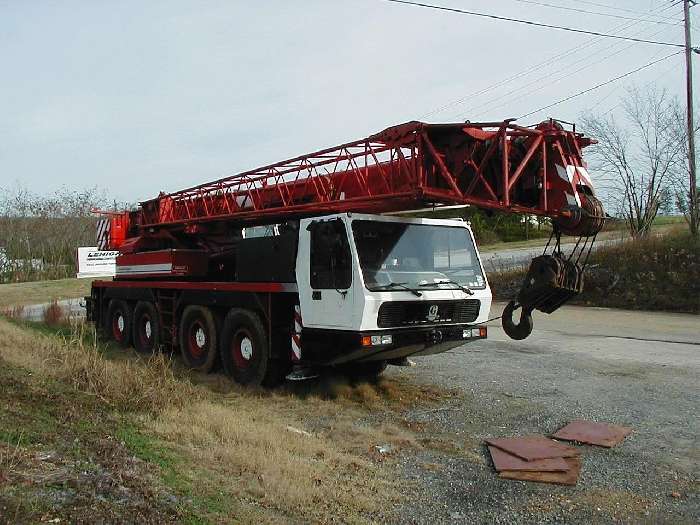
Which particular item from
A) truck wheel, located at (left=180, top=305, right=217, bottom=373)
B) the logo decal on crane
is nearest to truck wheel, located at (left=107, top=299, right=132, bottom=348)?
truck wheel, located at (left=180, top=305, right=217, bottom=373)

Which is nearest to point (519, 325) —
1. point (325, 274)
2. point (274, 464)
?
point (325, 274)

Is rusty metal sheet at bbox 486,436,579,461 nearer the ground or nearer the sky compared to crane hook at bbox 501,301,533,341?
nearer the ground

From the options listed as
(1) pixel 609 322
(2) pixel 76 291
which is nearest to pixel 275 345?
(1) pixel 609 322

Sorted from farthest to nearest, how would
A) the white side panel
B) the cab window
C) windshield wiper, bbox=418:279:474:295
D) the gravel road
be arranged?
1. the white side panel
2. windshield wiper, bbox=418:279:474:295
3. the cab window
4. the gravel road

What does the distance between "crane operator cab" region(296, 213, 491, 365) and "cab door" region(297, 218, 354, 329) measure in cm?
1

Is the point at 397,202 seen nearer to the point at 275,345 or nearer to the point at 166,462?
the point at 275,345

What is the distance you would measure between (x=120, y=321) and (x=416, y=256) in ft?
25.1

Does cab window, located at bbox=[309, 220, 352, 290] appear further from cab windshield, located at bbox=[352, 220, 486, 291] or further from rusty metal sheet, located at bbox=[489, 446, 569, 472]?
rusty metal sheet, located at bbox=[489, 446, 569, 472]

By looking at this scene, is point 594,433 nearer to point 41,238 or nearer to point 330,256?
point 330,256

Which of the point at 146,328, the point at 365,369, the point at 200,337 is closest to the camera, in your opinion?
the point at 365,369

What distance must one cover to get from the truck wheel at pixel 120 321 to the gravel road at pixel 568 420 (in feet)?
18.2

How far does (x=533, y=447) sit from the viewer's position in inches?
237

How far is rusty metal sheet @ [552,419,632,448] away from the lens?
624 centimetres

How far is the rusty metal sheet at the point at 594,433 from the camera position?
6238 mm
